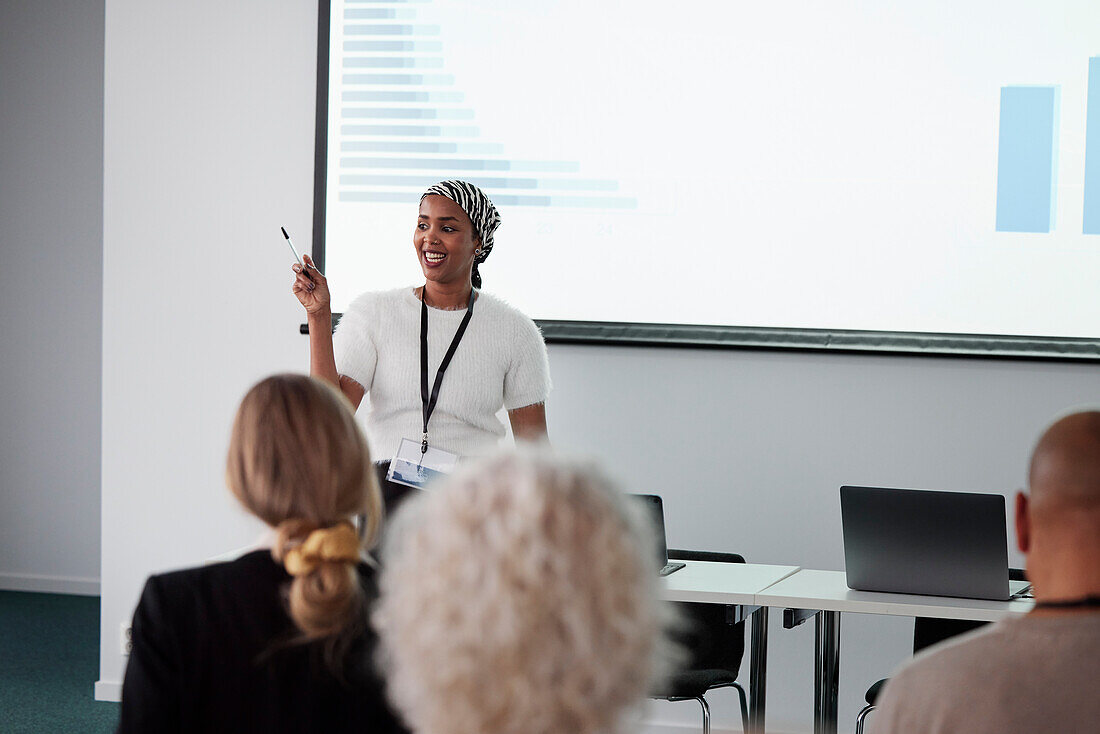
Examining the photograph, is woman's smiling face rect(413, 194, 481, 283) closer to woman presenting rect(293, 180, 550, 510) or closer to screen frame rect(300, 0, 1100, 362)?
woman presenting rect(293, 180, 550, 510)

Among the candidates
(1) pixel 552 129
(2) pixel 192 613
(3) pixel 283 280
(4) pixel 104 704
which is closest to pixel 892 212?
(1) pixel 552 129

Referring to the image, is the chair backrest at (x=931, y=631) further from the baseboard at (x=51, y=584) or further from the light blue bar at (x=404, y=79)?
the baseboard at (x=51, y=584)

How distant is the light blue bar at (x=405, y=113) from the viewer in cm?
413

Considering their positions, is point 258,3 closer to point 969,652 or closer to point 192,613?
point 192,613

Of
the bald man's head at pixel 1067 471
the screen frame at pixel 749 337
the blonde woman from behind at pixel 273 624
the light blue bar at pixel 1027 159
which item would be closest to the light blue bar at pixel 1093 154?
the light blue bar at pixel 1027 159

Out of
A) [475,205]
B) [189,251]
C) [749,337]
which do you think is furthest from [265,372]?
[749,337]

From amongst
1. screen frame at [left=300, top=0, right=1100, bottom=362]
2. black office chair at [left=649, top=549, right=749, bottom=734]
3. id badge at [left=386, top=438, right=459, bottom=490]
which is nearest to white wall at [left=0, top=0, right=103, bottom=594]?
screen frame at [left=300, top=0, right=1100, bottom=362]

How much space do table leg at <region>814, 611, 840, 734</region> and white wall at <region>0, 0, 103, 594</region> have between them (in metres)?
4.31

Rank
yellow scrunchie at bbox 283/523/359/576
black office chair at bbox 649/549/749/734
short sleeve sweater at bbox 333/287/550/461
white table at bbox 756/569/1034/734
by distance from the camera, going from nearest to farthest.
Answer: yellow scrunchie at bbox 283/523/359/576 → white table at bbox 756/569/1034/734 → short sleeve sweater at bbox 333/287/550/461 → black office chair at bbox 649/549/749/734

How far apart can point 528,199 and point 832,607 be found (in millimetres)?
1881

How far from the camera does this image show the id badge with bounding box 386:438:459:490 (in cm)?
312

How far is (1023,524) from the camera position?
1395 mm

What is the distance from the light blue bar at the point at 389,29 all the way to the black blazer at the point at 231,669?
309 centimetres

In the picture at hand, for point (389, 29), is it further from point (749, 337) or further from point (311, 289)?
point (749, 337)
